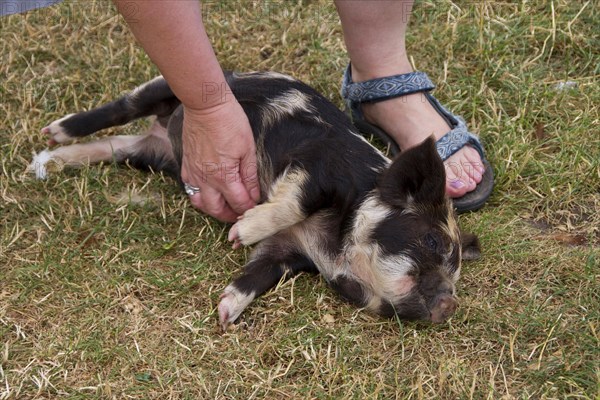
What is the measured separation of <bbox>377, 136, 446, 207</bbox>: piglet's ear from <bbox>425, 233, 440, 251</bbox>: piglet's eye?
140 millimetres

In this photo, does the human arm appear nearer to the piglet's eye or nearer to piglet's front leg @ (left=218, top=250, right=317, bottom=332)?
piglet's front leg @ (left=218, top=250, right=317, bottom=332)

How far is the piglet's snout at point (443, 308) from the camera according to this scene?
3.18m

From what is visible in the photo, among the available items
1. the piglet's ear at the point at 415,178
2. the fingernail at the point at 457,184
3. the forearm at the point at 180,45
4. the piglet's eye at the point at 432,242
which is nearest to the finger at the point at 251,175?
the forearm at the point at 180,45

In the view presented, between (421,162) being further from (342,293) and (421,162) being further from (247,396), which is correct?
(247,396)

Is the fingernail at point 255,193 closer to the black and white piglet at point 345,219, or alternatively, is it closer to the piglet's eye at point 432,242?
the black and white piglet at point 345,219

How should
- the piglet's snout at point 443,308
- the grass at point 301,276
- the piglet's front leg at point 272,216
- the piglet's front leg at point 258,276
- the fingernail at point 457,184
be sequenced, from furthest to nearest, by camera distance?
the fingernail at point 457,184
the piglet's front leg at point 272,216
the piglet's front leg at point 258,276
the piglet's snout at point 443,308
the grass at point 301,276

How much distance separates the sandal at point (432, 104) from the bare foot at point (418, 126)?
1.1 inches

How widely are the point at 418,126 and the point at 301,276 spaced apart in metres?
1.03

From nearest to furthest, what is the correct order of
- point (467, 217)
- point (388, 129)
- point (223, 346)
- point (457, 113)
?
point (223, 346), point (467, 217), point (388, 129), point (457, 113)

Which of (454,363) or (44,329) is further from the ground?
(44,329)

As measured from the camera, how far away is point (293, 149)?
11.9 ft

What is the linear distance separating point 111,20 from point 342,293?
2.64 m

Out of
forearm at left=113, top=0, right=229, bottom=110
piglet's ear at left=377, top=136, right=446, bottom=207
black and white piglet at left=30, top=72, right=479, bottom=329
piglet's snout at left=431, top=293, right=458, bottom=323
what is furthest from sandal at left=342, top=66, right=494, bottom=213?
forearm at left=113, top=0, right=229, bottom=110

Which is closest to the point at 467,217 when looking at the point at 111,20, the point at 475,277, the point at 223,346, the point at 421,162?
the point at 475,277
